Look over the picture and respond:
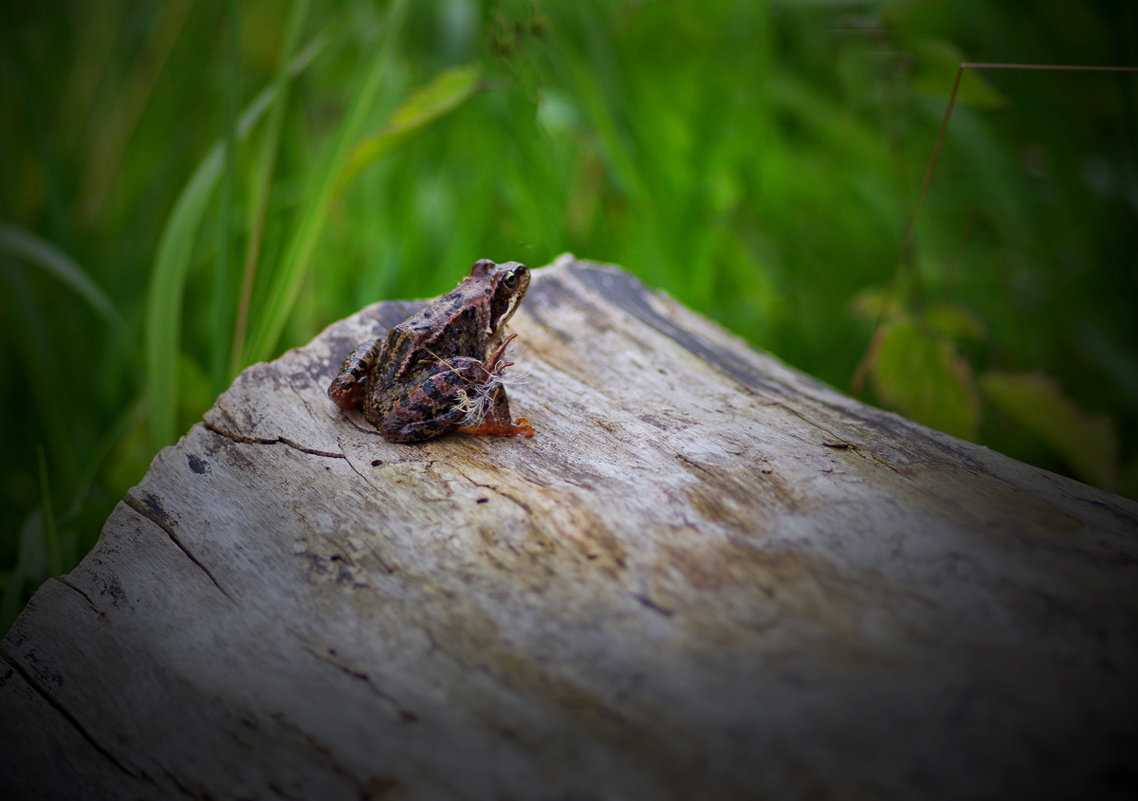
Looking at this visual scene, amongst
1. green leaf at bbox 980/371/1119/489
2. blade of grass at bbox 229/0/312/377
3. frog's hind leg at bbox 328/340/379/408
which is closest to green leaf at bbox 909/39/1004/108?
green leaf at bbox 980/371/1119/489

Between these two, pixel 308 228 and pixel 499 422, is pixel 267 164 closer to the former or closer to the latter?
pixel 308 228

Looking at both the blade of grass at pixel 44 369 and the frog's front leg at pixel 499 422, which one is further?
the blade of grass at pixel 44 369

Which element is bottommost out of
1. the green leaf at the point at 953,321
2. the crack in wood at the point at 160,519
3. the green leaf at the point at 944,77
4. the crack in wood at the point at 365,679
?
the crack in wood at the point at 160,519

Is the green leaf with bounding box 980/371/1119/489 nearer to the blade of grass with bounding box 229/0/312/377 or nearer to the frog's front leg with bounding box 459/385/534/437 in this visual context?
the frog's front leg with bounding box 459/385/534/437

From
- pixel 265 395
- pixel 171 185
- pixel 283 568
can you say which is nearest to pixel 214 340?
pixel 265 395

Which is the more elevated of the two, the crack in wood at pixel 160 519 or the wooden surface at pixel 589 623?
the wooden surface at pixel 589 623

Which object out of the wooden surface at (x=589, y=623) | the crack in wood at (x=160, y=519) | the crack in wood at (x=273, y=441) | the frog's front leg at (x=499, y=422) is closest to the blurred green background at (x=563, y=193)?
the crack in wood at (x=273, y=441)

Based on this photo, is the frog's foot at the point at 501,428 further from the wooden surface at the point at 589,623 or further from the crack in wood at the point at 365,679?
the crack in wood at the point at 365,679
